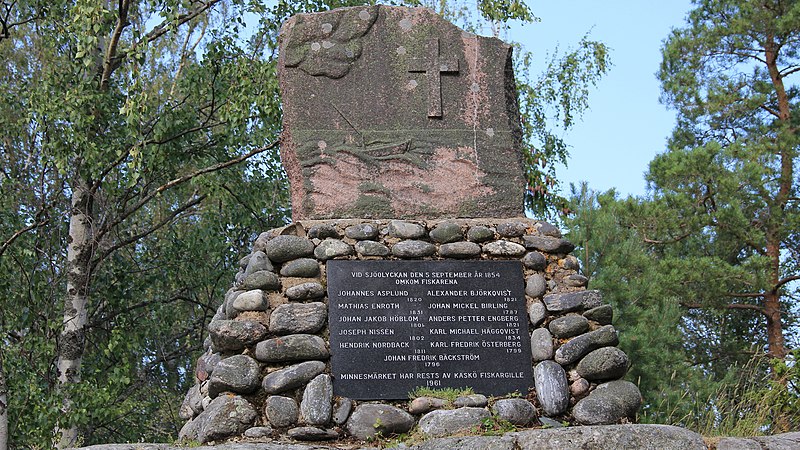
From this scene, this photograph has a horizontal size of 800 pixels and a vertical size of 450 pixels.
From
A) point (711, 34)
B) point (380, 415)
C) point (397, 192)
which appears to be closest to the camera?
point (380, 415)

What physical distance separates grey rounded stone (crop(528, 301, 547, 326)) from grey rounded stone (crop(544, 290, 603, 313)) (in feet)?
0.15

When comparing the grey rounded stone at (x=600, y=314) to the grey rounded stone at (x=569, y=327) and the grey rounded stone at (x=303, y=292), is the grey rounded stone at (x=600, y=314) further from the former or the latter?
the grey rounded stone at (x=303, y=292)

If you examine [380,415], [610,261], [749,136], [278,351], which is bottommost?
[380,415]

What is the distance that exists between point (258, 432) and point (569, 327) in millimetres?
1891

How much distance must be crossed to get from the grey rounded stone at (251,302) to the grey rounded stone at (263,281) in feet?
0.20

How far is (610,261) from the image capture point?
35.2ft

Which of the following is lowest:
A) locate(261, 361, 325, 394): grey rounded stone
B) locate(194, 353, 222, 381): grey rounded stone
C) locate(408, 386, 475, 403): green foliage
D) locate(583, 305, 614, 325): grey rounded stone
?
locate(408, 386, 475, 403): green foliage

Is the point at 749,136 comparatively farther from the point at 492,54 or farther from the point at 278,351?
the point at 278,351

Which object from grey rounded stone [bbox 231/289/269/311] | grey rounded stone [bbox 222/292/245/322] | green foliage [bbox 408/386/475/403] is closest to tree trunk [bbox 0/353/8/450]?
grey rounded stone [bbox 222/292/245/322]

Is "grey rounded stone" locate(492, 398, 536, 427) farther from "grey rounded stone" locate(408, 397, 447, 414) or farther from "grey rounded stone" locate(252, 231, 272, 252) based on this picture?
"grey rounded stone" locate(252, 231, 272, 252)

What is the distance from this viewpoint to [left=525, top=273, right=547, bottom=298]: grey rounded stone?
6488mm

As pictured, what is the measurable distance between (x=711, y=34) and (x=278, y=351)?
10099 mm

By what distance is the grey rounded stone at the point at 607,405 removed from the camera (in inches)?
235

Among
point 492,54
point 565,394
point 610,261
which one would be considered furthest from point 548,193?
point 565,394
